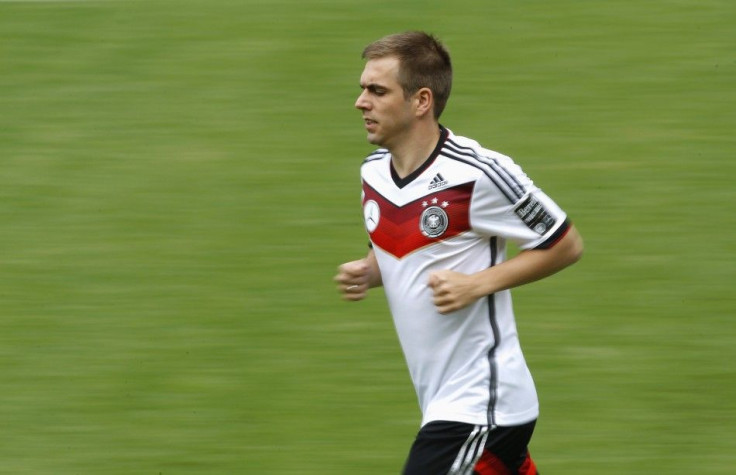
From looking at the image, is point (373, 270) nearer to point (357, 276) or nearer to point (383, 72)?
point (357, 276)

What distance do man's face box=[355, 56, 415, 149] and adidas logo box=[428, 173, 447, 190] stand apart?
0.70ft

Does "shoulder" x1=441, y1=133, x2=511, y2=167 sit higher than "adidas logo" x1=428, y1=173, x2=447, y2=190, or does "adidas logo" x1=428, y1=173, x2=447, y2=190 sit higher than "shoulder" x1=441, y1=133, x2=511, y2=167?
"shoulder" x1=441, y1=133, x2=511, y2=167

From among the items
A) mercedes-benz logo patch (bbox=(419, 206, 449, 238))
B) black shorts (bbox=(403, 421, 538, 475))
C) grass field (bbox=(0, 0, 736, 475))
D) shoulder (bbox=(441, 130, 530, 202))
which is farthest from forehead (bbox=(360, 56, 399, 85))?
grass field (bbox=(0, 0, 736, 475))

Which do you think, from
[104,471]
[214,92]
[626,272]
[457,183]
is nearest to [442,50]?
[457,183]

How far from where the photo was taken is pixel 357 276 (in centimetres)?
528

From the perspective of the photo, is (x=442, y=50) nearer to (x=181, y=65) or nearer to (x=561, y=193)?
(x=561, y=193)

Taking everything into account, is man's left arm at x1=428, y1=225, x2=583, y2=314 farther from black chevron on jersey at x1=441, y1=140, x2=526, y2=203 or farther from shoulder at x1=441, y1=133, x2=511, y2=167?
shoulder at x1=441, y1=133, x2=511, y2=167

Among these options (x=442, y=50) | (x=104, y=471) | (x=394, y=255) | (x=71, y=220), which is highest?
(x=442, y=50)

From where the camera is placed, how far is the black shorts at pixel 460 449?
4973 millimetres

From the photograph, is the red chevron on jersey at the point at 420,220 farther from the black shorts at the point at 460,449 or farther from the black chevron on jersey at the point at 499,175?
the black shorts at the point at 460,449

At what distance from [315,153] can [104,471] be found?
3.13m

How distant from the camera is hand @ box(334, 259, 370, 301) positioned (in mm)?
5270

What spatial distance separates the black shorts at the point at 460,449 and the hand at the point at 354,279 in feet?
1.90

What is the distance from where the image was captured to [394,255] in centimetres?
509
